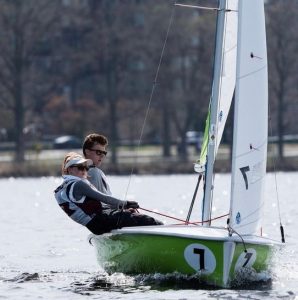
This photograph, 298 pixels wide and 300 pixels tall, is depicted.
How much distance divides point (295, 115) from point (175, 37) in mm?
10968

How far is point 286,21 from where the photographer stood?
5984 cm

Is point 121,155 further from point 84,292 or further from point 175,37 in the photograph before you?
point 84,292

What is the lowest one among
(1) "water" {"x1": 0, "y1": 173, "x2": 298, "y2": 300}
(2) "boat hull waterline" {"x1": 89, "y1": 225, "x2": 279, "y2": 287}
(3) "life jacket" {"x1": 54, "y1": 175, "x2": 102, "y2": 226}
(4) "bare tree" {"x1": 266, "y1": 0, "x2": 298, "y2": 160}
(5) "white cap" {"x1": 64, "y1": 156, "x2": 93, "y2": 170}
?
(1) "water" {"x1": 0, "y1": 173, "x2": 298, "y2": 300}

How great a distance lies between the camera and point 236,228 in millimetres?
15641

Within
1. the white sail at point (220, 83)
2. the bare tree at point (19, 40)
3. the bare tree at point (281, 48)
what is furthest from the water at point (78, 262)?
the bare tree at point (281, 48)

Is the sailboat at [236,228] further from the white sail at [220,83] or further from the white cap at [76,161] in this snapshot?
the white cap at [76,161]

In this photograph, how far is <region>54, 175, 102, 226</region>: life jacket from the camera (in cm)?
1617

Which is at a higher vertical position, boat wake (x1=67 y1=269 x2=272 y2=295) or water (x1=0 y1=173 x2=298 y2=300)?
boat wake (x1=67 y1=269 x2=272 y2=295)

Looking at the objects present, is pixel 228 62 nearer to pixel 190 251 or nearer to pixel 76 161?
pixel 76 161

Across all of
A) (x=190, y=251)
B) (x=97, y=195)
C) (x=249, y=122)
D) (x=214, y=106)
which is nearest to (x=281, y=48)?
(x=214, y=106)

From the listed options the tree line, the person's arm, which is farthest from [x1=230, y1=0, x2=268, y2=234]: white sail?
the tree line

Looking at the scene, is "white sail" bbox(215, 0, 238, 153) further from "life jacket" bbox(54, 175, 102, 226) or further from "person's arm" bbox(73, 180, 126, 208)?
"life jacket" bbox(54, 175, 102, 226)

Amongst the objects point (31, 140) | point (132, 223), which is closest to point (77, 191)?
point (132, 223)

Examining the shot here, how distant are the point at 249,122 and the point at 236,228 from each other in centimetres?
132
